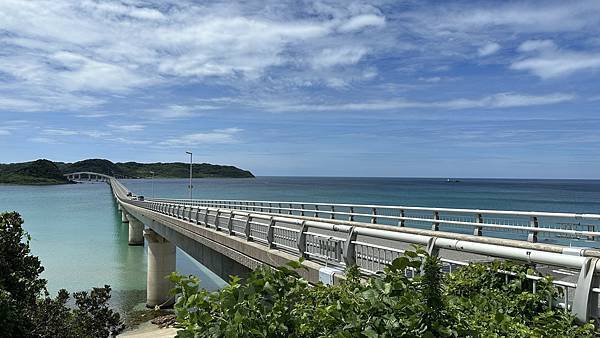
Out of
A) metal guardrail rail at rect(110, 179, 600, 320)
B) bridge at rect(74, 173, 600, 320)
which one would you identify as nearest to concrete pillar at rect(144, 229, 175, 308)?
bridge at rect(74, 173, 600, 320)

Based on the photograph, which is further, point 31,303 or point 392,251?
point 31,303

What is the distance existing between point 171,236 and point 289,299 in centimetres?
2577

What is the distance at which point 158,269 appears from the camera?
1282 inches

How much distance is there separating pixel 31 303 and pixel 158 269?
1799 cm

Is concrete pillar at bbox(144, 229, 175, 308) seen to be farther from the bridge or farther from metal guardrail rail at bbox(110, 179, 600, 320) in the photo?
metal guardrail rail at bbox(110, 179, 600, 320)

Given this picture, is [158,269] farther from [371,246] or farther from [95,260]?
[371,246]

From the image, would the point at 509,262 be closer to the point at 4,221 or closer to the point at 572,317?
the point at 572,317

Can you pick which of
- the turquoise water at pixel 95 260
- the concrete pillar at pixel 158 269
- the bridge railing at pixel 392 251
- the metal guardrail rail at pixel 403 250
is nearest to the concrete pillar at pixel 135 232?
the turquoise water at pixel 95 260

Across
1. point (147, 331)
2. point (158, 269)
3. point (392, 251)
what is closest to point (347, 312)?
point (392, 251)

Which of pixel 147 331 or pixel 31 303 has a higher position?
pixel 31 303

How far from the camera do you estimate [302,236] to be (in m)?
10.7

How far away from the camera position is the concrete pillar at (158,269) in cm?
3141

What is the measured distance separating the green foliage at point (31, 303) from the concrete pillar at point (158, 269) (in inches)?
560

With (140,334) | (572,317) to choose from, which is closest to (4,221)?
(140,334)
